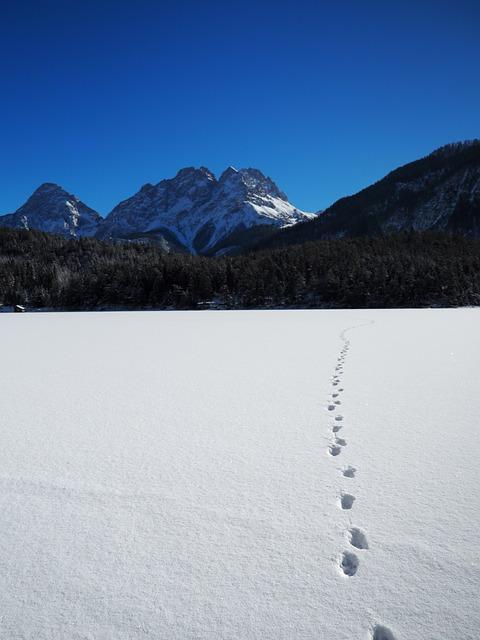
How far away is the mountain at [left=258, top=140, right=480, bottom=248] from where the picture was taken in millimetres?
156250

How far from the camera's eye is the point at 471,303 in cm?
5494

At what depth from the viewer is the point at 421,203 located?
16975 centimetres

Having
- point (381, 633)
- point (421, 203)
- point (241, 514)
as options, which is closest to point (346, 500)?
point (241, 514)

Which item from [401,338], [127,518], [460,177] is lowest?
[127,518]

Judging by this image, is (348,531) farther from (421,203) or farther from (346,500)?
(421,203)

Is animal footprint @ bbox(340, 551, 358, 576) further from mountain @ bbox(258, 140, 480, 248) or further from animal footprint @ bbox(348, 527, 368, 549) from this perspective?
mountain @ bbox(258, 140, 480, 248)

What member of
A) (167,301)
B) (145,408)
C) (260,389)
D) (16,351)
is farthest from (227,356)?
(167,301)

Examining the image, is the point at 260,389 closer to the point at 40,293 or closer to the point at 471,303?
the point at 471,303

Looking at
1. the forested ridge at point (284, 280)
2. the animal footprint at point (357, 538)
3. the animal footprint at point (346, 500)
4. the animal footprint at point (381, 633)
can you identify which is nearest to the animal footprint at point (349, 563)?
the animal footprint at point (357, 538)

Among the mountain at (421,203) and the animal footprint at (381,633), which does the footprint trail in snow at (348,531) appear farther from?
the mountain at (421,203)

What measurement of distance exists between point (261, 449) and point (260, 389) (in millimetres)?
2941

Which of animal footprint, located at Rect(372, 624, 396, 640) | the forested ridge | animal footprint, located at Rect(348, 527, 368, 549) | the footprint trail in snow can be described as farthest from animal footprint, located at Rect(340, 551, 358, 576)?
the forested ridge

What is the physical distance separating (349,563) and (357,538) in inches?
11.5

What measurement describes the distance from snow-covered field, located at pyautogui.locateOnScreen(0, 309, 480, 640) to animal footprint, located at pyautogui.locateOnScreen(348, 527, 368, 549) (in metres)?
0.01
